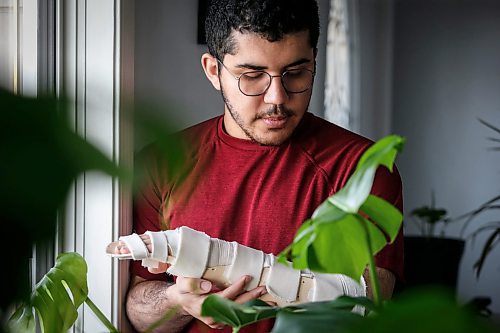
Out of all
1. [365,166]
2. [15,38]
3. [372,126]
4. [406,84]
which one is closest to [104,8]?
[15,38]

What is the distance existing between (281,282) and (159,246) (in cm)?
22

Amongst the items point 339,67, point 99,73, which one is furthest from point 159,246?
point 339,67

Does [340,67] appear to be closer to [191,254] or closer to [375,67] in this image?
[375,67]

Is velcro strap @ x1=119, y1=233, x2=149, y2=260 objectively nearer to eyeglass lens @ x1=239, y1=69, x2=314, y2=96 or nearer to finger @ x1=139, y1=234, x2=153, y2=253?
finger @ x1=139, y1=234, x2=153, y2=253

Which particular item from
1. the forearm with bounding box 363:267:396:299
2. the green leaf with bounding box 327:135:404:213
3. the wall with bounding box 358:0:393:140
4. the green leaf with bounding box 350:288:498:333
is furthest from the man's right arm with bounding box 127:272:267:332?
the wall with bounding box 358:0:393:140

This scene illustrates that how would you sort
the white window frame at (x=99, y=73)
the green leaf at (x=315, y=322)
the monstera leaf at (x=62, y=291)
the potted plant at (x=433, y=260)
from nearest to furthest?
the green leaf at (x=315, y=322), the monstera leaf at (x=62, y=291), the white window frame at (x=99, y=73), the potted plant at (x=433, y=260)

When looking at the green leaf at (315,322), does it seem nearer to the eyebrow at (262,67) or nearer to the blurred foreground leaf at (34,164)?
the blurred foreground leaf at (34,164)

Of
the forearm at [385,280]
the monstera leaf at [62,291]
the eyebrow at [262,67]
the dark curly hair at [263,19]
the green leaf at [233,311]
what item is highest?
the dark curly hair at [263,19]

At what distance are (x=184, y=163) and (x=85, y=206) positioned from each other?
1.63m

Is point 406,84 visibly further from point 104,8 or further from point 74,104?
point 74,104

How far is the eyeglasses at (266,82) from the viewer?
1.58m

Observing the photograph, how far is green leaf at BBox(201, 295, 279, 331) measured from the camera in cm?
66

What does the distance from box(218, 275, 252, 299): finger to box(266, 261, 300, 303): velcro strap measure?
0.04 m

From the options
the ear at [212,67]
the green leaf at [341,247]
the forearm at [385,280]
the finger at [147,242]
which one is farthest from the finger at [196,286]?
the green leaf at [341,247]
